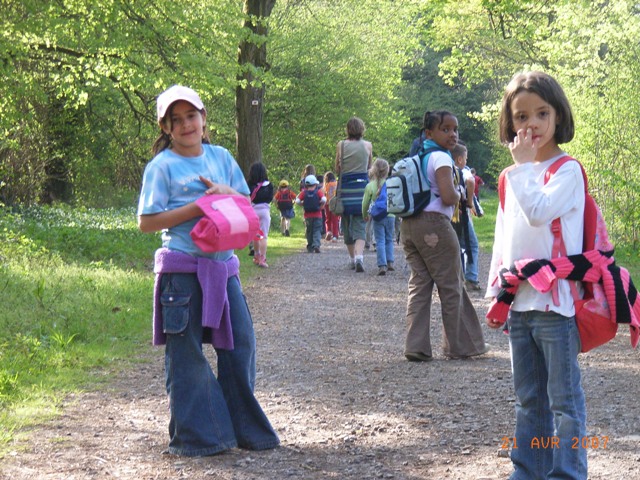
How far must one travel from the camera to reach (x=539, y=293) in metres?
4.25

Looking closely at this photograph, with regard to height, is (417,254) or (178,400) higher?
(417,254)

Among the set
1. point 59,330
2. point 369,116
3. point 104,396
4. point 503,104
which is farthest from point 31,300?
point 369,116

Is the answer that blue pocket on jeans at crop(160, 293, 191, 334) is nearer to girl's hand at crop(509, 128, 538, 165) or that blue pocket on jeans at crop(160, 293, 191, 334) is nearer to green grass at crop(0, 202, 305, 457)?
green grass at crop(0, 202, 305, 457)

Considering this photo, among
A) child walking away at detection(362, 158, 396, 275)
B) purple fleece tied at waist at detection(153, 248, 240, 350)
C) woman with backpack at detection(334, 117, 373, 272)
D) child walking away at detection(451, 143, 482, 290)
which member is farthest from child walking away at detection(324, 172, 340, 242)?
purple fleece tied at waist at detection(153, 248, 240, 350)

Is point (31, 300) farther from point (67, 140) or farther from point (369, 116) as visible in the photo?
point (369, 116)

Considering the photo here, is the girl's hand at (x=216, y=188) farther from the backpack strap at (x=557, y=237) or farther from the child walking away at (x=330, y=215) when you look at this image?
the child walking away at (x=330, y=215)

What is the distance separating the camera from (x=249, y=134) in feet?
79.5

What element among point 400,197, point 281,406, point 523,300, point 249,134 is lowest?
point 281,406

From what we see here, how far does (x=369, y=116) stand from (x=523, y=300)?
33130 millimetres

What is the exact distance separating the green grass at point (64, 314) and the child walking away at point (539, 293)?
287 cm

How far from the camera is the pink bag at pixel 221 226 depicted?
5160 mm

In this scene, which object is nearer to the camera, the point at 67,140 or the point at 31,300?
the point at 31,300

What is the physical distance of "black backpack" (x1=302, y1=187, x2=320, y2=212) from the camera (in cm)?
2129

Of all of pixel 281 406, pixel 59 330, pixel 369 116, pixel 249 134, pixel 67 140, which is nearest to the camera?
pixel 281 406
